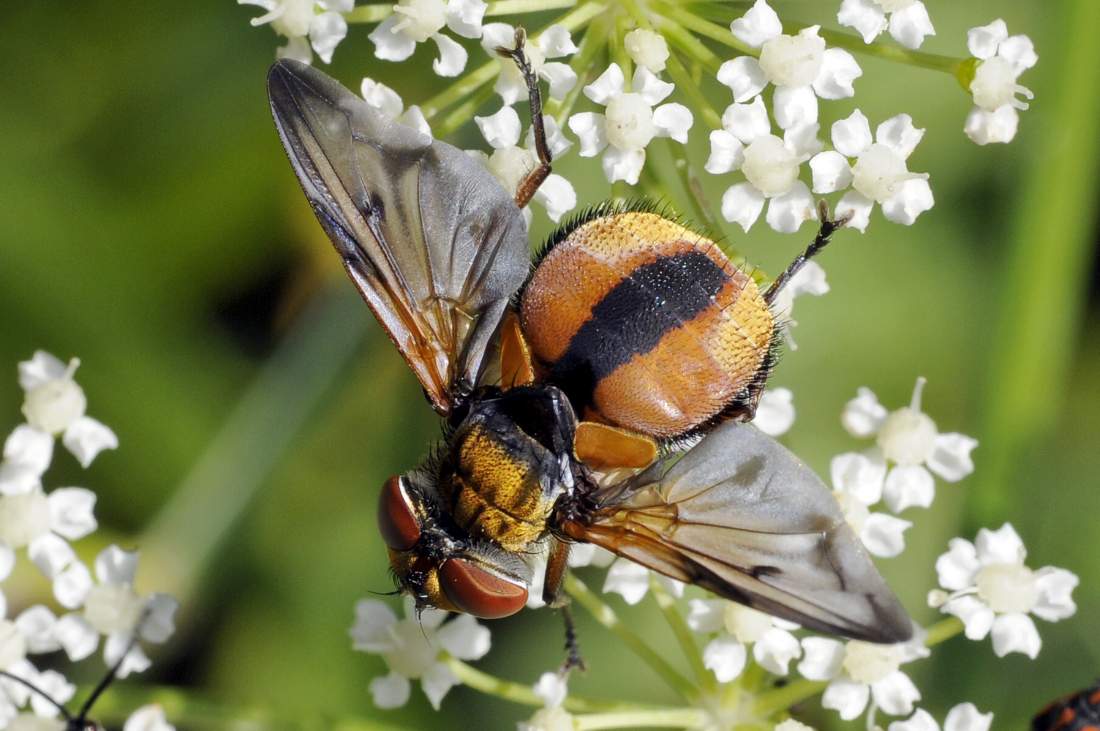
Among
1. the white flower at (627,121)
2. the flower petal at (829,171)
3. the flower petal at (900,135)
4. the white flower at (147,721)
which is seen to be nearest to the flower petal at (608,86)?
the white flower at (627,121)

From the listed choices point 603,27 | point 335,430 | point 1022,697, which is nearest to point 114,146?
point 335,430

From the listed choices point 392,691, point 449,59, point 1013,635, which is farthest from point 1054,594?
point 449,59

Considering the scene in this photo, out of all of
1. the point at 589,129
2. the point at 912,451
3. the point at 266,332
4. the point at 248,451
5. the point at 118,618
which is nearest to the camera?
the point at 589,129

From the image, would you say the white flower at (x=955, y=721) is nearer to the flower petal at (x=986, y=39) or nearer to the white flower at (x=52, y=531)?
the flower petal at (x=986, y=39)

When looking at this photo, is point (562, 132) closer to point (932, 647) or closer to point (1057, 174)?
point (1057, 174)

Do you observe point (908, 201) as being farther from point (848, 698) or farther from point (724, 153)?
point (848, 698)

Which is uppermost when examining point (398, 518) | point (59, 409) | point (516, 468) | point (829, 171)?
point (829, 171)
